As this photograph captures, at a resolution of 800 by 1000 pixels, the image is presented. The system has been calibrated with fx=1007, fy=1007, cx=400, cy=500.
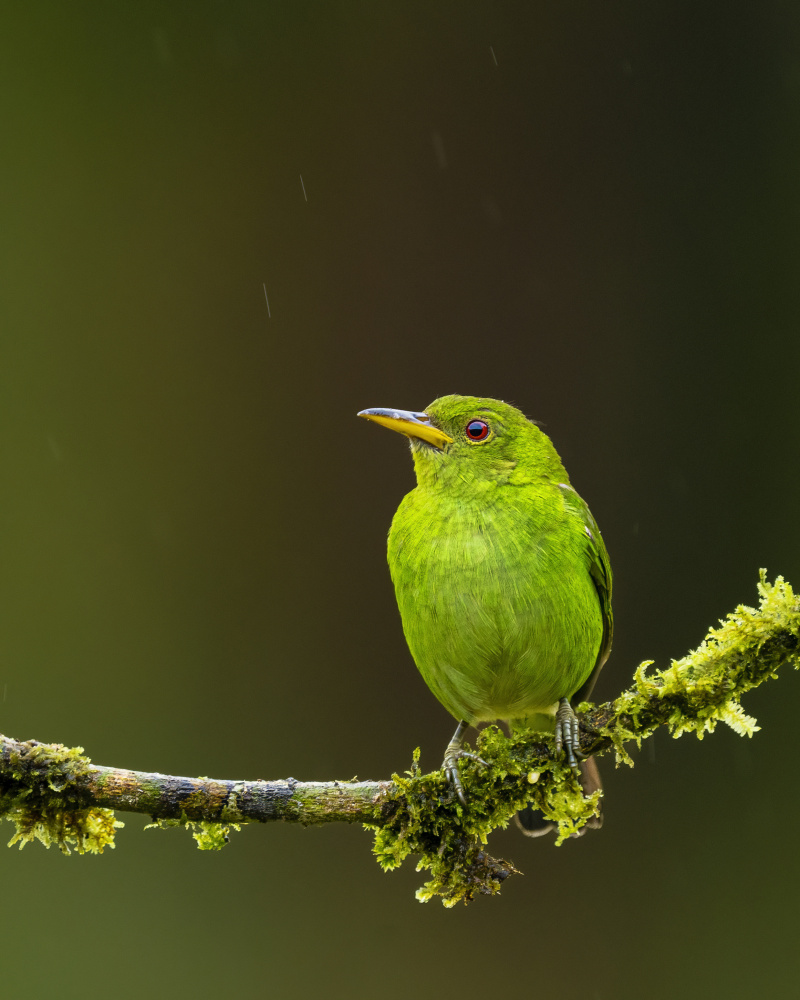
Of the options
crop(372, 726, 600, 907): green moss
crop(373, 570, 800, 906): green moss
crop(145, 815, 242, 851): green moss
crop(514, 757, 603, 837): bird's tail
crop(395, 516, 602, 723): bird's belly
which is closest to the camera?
crop(373, 570, 800, 906): green moss

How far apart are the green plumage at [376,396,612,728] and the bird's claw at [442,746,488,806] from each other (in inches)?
16.0

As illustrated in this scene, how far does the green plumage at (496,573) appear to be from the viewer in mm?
3316

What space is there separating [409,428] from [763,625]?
165cm

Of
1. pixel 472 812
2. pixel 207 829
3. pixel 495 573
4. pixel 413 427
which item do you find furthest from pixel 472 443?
pixel 207 829

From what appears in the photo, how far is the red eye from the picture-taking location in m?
3.79

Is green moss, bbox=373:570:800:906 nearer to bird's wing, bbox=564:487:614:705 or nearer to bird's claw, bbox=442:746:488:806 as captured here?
bird's claw, bbox=442:746:488:806

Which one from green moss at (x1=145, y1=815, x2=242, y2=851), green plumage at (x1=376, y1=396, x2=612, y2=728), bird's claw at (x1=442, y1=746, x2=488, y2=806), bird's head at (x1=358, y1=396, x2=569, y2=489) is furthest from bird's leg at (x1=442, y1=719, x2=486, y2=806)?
bird's head at (x1=358, y1=396, x2=569, y2=489)

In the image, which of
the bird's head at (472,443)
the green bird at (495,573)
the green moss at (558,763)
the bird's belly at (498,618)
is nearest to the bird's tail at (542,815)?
the green bird at (495,573)

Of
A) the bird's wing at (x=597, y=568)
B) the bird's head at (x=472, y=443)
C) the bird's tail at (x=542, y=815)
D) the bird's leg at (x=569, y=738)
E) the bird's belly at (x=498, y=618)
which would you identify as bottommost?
the bird's leg at (x=569, y=738)

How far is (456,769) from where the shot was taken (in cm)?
297

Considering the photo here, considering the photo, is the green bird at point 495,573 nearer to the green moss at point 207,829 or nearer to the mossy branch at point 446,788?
the mossy branch at point 446,788

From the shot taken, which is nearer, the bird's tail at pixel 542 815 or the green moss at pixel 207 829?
the green moss at pixel 207 829

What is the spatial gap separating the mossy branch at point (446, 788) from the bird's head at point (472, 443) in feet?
3.34

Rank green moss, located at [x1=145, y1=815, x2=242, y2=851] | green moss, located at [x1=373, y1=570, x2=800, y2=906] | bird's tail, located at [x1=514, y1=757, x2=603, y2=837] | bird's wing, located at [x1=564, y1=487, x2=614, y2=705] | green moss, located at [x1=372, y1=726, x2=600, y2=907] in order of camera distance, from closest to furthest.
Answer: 1. green moss, located at [x1=373, y1=570, x2=800, y2=906]
2. green moss, located at [x1=145, y1=815, x2=242, y2=851]
3. green moss, located at [x1=372, y1=726, x2=600, y2=907]
4. bird's wing, located at [x1=564, y1=487, x2=614, y2=705]
5. bird's tail, located at [x1=514, y1=757, x2=603, y2=837]
